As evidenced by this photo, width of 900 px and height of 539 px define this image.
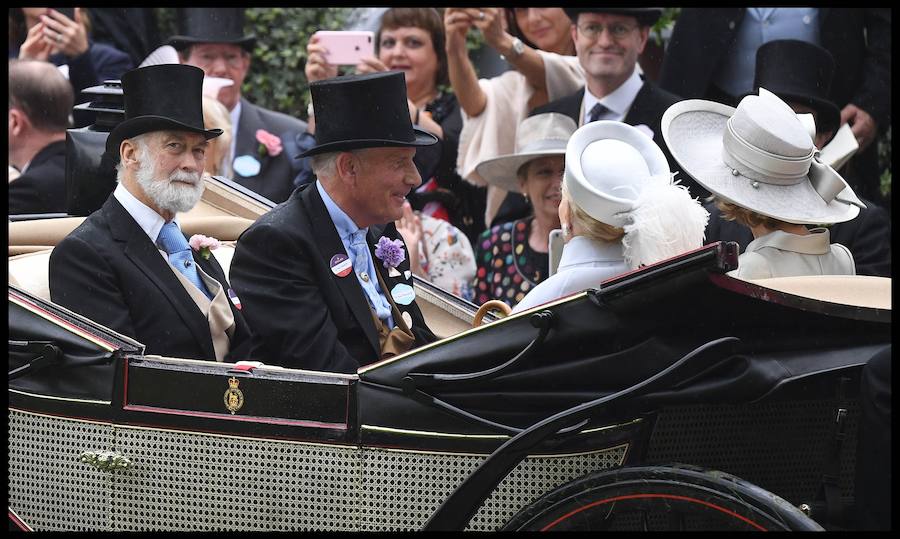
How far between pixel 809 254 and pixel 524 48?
2.58 metres

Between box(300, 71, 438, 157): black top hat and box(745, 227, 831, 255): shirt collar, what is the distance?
4.00 ft

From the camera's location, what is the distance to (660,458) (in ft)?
10.9

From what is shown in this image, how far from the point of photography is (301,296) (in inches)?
163

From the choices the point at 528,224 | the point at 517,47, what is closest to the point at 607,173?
the point at 528,224

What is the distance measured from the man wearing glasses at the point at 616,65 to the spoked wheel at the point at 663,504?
3.05 m

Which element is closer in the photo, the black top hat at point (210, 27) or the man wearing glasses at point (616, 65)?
the man wearing glasses at point (616, 65)

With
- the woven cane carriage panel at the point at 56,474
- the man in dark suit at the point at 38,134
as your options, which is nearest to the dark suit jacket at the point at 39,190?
the man in dark suit at the point at 38,134

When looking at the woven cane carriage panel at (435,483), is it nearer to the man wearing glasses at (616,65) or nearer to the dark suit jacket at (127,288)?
the dark suit jacket at (127,288)

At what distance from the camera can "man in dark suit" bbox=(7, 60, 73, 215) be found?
614cm

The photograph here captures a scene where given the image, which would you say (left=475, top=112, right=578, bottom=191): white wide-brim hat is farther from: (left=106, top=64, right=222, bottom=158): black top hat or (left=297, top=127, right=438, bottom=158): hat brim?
(left=106, top=64, right=222, bottom=158): black top hat

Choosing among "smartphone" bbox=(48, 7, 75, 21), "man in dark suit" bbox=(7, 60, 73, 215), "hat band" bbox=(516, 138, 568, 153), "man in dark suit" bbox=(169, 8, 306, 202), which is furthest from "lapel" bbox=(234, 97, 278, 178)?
"hat band" bbox=(516, 138, 568, 153)

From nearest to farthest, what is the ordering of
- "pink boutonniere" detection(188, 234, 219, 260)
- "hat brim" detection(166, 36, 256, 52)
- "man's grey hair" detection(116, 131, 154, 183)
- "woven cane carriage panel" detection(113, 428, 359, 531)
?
1. "woven cane carriage panel" detection(113, 428, 359, 531)
2. "man's grey hair" detection(116, 131, 154, 183)
3. "pink boutonniere" detection(188, 234, 219, 260)
4. "hat brim" detection(166, 36, 256, 52)

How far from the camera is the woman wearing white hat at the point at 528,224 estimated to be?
562 centimetres

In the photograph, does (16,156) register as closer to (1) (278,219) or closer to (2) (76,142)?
(2) (76,142)
